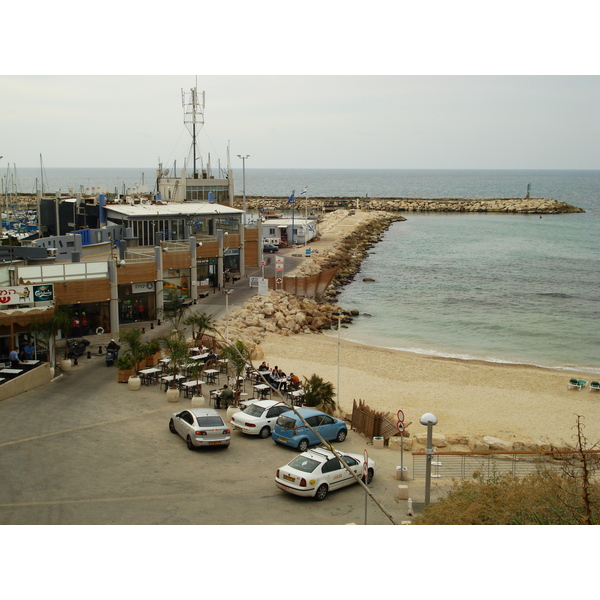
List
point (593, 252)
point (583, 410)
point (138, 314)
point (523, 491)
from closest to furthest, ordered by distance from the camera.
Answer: point (523, 491) < point (583, 410) < point (138, 314) < point (593, 252)

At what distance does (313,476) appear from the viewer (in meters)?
14.7

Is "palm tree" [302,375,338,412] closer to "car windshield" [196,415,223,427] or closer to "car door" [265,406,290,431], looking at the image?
"car door" [265,406,290,431]

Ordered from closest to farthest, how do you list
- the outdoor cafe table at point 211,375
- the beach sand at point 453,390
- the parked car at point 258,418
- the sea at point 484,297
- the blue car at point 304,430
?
the blue car at point 304,430
the parked car at point 258,418
the beach sand at point 453,390
the outdoor cafe table at point 211,375
the sea at point 484,297

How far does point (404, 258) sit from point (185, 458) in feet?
210

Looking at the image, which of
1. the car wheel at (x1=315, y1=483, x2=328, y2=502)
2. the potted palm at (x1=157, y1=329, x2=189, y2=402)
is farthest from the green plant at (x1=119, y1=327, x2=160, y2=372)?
the car wheel at (x1=315, y1=483, x2=328, y2=502)

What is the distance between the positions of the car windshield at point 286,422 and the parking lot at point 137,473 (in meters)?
0.62

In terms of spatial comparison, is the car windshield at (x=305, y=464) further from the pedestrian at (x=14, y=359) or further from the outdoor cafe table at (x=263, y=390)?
the pedestrian at (x=14, y=359)

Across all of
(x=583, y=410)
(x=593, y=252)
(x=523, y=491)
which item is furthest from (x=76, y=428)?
(x=593, y=252)

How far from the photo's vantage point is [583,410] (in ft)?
85.0

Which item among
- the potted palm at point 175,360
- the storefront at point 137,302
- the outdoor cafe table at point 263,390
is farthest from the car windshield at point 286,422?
the storefront at point 137,302

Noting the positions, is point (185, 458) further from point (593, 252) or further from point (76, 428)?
point (593, 252)

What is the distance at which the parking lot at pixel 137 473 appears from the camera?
1366cm

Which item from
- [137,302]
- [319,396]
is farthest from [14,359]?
[319,396]

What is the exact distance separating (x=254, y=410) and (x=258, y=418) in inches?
13.3
